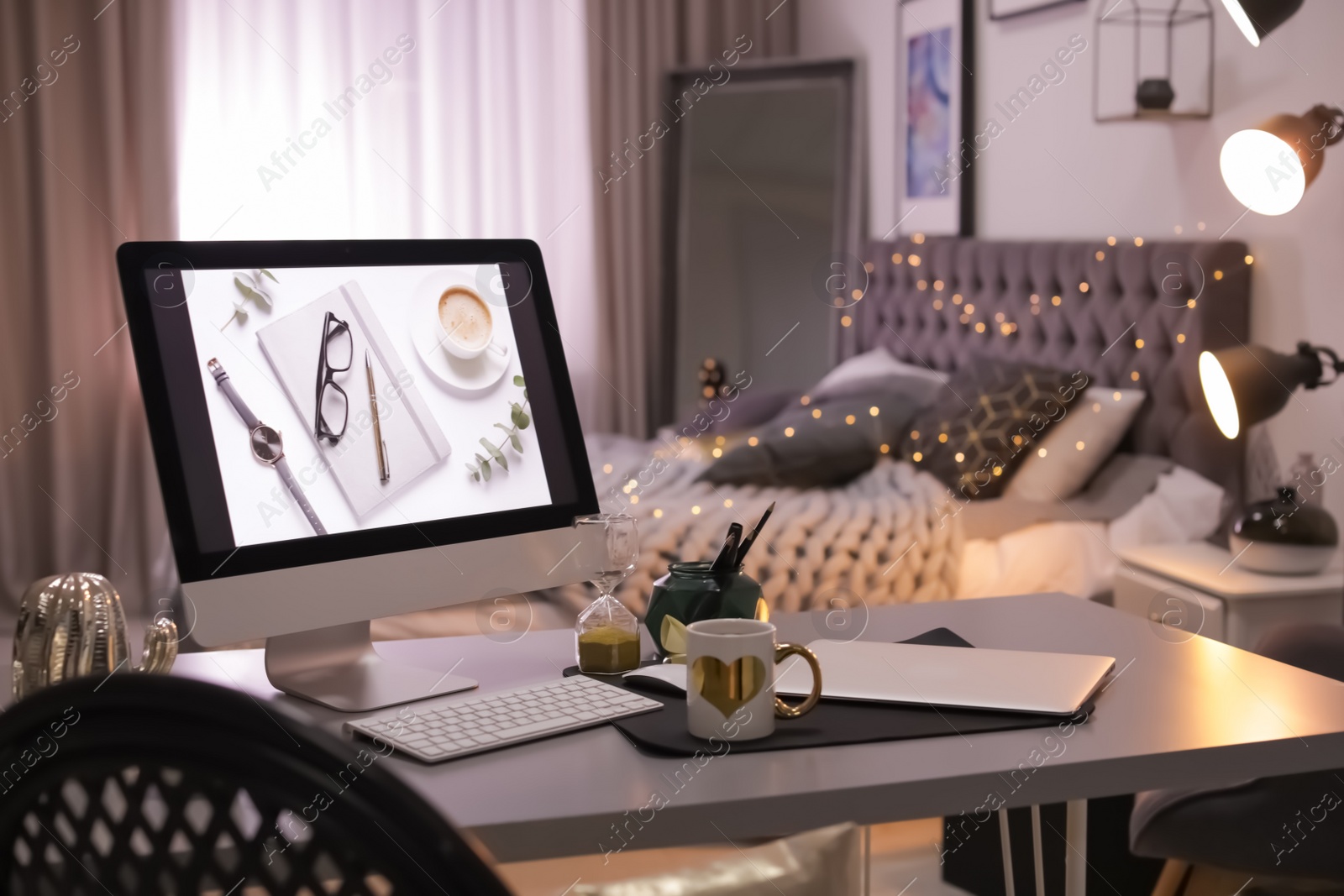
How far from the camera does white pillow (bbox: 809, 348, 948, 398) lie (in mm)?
3756

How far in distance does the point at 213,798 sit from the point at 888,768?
65 centimetres

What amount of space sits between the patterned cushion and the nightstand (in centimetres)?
53

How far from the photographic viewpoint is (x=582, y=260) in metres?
4.95

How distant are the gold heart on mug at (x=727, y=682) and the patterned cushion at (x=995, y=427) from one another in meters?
2.06

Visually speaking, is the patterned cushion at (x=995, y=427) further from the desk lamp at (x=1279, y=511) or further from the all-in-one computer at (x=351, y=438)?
the all-in-one computer at (x=351, y=438)

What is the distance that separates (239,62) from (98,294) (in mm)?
961

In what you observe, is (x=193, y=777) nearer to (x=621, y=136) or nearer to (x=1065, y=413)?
(x=1065, y=413)

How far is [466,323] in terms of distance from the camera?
135 cm

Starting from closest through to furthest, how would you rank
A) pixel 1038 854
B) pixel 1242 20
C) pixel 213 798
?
1. pixel 213 798
2. pixel 1038 854
3. pixel 1242 20

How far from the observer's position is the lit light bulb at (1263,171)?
2107 millimetres

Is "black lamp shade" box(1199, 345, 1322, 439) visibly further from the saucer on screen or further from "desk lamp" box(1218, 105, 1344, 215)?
the saucer on screen

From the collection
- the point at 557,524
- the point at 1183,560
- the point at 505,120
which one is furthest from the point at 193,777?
the point at 505,120

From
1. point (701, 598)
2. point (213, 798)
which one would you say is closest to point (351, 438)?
point (701, 598)

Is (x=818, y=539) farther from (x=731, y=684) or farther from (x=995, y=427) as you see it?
(x=731, y=684)
